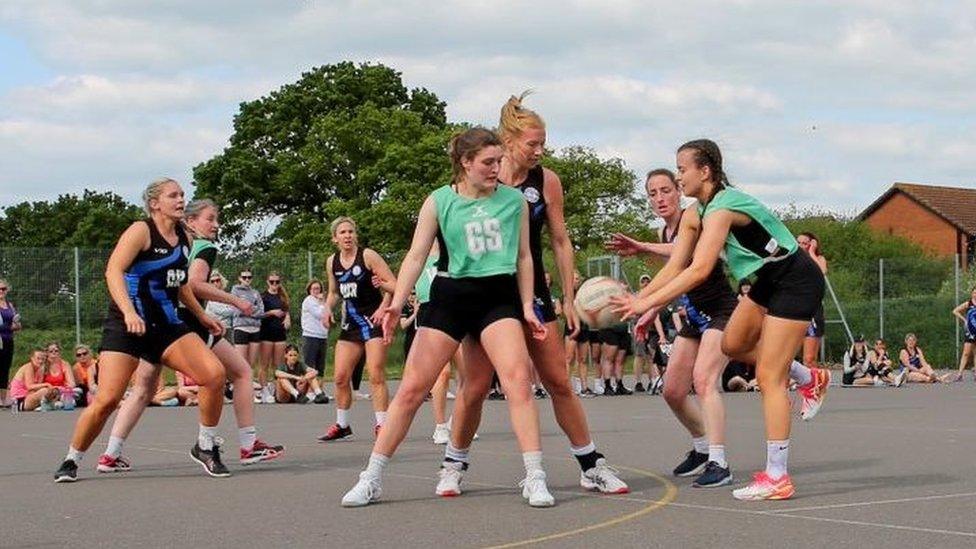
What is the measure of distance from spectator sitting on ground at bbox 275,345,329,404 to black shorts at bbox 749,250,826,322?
14631 millimetres

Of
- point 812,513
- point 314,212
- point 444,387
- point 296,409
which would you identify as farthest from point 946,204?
point 812,513

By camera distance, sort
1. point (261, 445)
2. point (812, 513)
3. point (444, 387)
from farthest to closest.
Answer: point (444, 387) < point (261, 445) < point (812, 513)

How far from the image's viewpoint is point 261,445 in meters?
11.5

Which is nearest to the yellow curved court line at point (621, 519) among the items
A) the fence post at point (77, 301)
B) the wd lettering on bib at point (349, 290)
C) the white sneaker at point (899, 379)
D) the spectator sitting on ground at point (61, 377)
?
the wd lettering on bib at point (349, 290)

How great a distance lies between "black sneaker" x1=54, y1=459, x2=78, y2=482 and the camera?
1045cm

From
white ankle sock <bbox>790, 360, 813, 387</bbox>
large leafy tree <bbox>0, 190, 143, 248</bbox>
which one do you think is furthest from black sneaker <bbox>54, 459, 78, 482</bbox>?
large leafy tree <bbox>0, 190, 143, 248</bbox>

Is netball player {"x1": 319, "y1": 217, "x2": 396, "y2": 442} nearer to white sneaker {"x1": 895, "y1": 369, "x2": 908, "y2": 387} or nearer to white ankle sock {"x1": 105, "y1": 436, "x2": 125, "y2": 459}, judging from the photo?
white ankle sock {"x1": 105, "y1": 436, "x2": 125, "y2": 459}

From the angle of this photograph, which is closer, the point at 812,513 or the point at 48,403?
the point at 812,513

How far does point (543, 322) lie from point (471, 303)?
580 millimetres

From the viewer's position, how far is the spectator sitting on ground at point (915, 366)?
93.0 feet

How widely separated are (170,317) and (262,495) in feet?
5.19

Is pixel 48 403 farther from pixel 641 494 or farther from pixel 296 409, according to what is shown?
pixel 641 494

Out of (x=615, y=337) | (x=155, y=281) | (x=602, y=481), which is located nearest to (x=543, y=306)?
(x=602, y=481)

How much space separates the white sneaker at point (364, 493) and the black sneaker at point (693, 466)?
7.51ft
